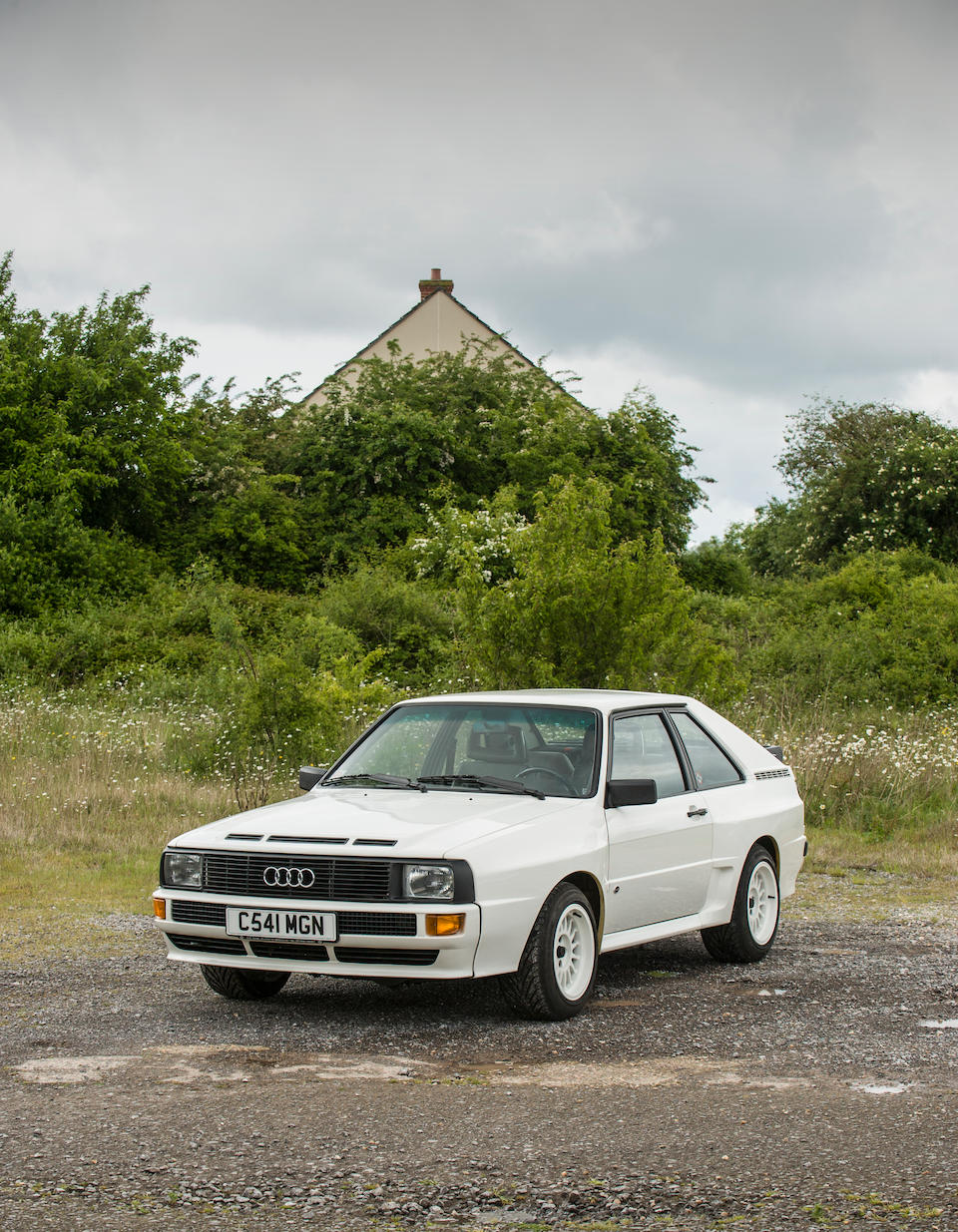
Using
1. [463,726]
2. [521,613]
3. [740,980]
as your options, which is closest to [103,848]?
[521,613]

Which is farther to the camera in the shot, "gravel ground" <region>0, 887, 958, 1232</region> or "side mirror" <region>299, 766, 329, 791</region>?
"side mirror" <region>299, 766, 329, 791</region>

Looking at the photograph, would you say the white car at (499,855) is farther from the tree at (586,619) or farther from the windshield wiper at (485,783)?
the tree at (586,619)

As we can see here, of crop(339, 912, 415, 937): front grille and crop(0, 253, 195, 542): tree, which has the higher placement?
crop(0, 253, 195, 542): tree

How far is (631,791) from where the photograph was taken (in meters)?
7.04

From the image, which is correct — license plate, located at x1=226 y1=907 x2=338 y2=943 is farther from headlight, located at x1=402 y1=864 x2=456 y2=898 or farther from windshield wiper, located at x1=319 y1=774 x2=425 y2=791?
windshield wiper, located at x1=319 y1=774 x2=425 y2=791

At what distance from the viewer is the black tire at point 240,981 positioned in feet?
22.8

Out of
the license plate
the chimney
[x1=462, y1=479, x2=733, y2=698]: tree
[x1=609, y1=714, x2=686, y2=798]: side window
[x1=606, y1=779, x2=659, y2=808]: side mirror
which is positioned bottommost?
the license plate

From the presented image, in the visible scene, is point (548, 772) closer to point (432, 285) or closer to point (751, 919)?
point (751, 919)

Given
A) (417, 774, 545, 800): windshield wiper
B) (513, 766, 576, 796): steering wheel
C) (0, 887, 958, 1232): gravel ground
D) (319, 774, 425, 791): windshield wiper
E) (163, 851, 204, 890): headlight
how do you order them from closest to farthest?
(0, 887, 958, 1232): gravel ground → (163, 851, 204, 890): headlight → (417, 774, 545, 800): windshield wiper → (513, 766, 576, 796): steering wheel → (319, 774, 425, 791): windshield wiper

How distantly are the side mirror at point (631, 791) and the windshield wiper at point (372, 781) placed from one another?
101 cm

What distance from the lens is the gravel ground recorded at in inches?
159

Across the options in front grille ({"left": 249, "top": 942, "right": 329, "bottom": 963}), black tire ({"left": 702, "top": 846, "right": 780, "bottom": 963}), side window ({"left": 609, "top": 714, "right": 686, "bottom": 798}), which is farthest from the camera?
black tire ({"left": 702, "top": 846, "right": 780, "bottom": 963})

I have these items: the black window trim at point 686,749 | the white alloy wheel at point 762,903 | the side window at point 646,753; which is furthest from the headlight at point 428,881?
the white alloy wheel at point 762,903

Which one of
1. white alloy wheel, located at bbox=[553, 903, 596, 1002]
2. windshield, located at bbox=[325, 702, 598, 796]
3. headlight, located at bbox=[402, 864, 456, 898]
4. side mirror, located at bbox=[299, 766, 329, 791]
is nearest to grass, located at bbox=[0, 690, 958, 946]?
side mirror, located at bbox=[299, 766, 329, 791]
